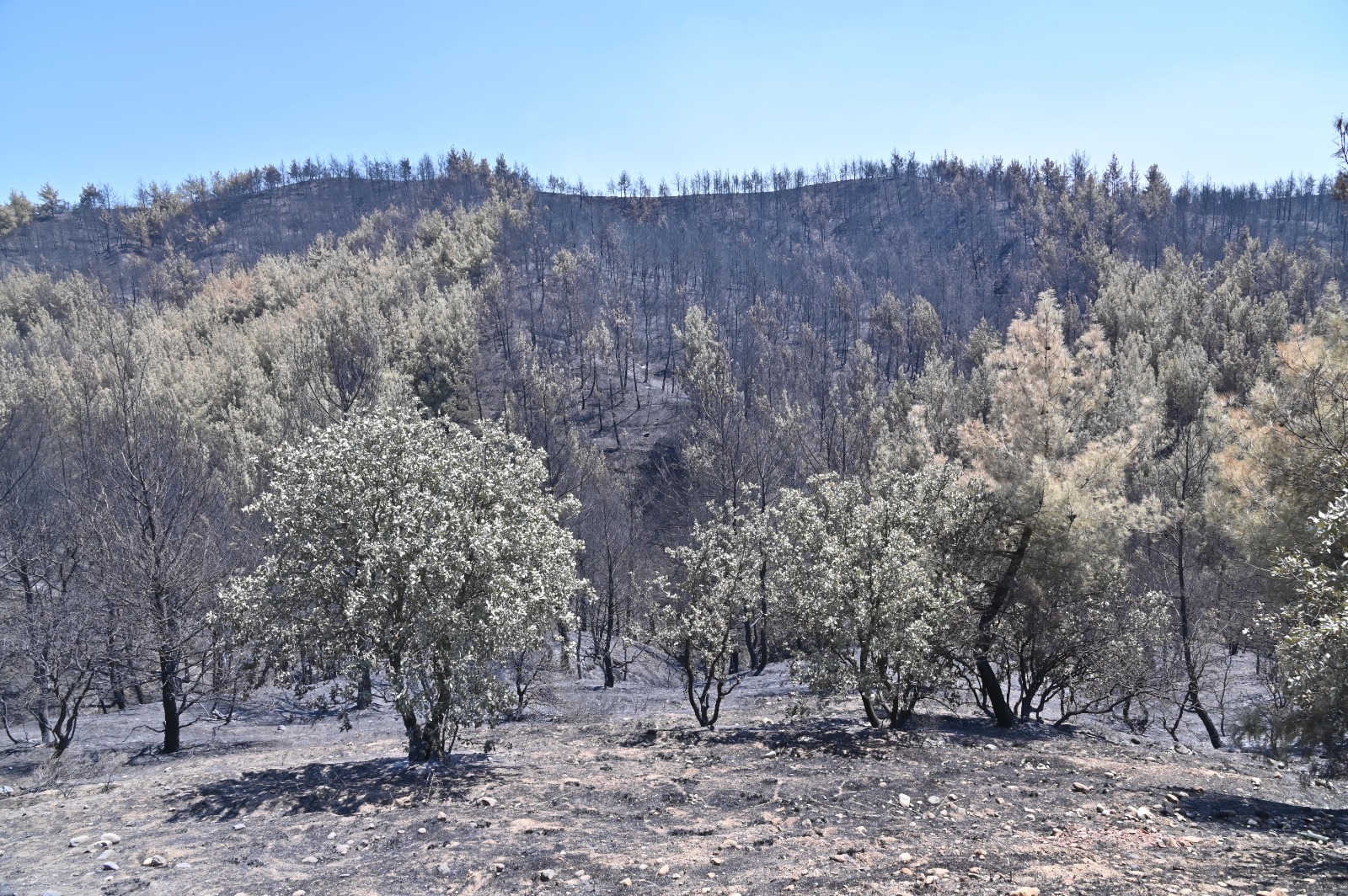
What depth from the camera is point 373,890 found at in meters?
6.62

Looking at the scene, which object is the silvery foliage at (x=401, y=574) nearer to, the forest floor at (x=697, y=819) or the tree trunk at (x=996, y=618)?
the forest floor at (x=697, y=819)

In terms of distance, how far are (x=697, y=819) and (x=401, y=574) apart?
4809 mm

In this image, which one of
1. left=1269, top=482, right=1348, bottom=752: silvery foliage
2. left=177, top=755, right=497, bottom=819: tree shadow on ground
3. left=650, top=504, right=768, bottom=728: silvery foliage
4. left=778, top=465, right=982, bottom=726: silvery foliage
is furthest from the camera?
left=650, top=504, right=768, bottom=728: silvery foliage

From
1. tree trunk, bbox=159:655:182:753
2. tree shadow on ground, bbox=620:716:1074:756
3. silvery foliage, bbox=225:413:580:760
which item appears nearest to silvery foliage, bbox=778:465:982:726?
tree shadow on ground, bbox=620:716:1074:756

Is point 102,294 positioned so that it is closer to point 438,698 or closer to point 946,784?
point 438,698

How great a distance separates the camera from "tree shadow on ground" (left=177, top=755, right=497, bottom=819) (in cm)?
943

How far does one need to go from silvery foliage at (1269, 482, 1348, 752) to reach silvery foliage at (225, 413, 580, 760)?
8433mm

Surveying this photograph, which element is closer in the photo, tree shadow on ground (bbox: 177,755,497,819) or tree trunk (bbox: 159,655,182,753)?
tree shadow on ground (bbox: 177,755,497,819)

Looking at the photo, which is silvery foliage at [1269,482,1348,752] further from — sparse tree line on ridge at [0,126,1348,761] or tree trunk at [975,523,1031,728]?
tree trunk at [975,523,1031,728]

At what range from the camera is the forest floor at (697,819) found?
6676 millimetres

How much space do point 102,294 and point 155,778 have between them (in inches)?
3465

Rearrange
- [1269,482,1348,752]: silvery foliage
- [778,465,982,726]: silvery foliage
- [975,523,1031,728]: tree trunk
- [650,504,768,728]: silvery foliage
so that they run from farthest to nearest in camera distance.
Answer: [975,523,1031,728]: tree trunk → [650,504,768,728]: silvery foliage → [778,465,982,726]: silvery foliage → [1269,482,1348,752]: silvery foliage

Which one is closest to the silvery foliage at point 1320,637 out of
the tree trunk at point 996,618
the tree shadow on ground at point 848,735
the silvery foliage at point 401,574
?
the tree shadow on ground at point 848,735

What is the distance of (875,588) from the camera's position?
496 inches
